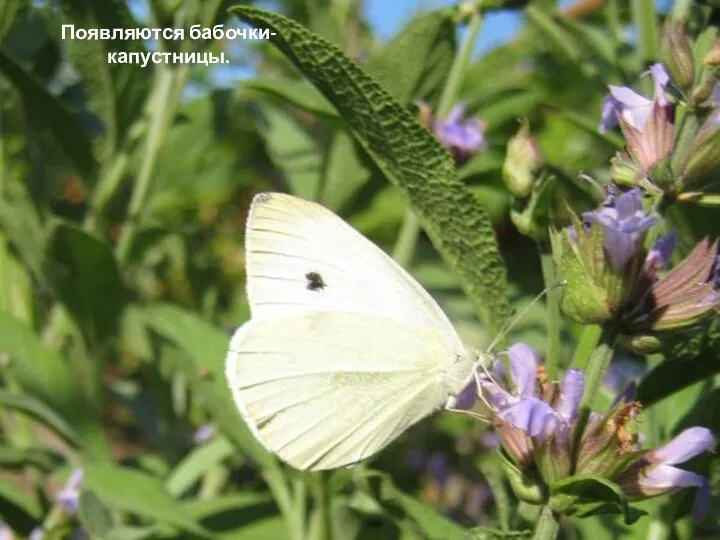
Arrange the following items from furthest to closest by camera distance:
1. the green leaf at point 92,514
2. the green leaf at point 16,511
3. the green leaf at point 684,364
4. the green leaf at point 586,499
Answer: the green leaf at point 16,511 → the green leaf at point 92,514 → the green leaf at point 684,364 → the green leaf at point 586,499

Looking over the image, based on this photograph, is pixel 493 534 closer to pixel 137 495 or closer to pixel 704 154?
pixel 704 154

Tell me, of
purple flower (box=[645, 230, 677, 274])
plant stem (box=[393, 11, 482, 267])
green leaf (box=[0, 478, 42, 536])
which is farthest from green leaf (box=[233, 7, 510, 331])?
green leaf (box=[0, 478, 42, 536])

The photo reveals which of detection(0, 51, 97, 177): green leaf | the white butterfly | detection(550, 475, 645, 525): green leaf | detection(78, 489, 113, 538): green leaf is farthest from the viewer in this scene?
detection(0, 51, 97, 177): green leaf

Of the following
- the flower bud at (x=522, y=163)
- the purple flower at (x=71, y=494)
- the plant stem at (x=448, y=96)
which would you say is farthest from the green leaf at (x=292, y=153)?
the flower bud at (x=522, y=163)

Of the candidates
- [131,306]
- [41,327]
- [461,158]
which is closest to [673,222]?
[461,158]

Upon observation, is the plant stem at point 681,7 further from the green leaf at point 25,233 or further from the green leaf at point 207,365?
the green leaf at point 25,233

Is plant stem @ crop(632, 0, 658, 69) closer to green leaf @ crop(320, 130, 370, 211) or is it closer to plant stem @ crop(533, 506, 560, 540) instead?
green leaf @ crop(320, 130, 370, 211)
